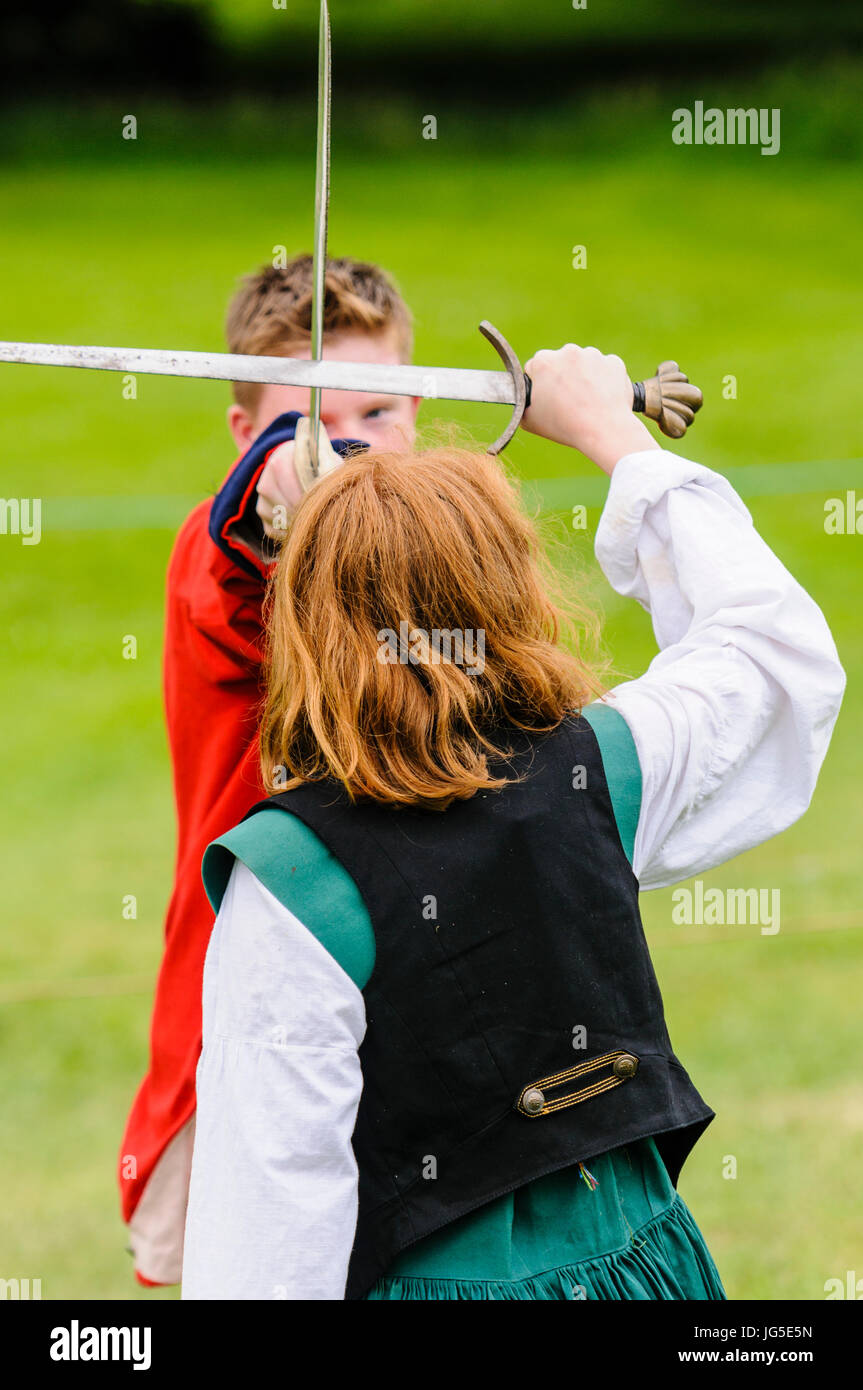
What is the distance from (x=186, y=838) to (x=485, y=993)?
2.09ft

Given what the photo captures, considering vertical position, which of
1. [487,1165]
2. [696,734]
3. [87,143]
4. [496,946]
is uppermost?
[87,143]

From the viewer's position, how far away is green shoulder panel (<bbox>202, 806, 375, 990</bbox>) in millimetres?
882

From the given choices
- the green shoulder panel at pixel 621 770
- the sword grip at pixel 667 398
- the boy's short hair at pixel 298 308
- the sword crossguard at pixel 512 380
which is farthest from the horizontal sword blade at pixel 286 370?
the boy's short hair at pixel 298 308

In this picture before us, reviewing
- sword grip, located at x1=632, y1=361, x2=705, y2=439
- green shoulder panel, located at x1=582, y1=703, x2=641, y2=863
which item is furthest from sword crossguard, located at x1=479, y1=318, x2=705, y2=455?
green shoulder panel, located at x1=582, y1=703, x2=641, y2=863

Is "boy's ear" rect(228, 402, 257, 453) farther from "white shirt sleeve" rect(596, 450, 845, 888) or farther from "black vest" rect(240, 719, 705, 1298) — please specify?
"black vest" rect(240, 719, 705, 1298)

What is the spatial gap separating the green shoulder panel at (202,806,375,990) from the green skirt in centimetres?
19

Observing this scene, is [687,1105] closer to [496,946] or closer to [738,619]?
[496,946]

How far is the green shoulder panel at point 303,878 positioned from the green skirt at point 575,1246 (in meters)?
0.19

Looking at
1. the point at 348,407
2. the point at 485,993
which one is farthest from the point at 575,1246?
the point at 348,407

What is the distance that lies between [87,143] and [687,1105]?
13040 millimetres

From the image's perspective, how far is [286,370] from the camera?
1.06m

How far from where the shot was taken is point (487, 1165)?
0.95 m

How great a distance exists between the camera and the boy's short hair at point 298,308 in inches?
73.9
